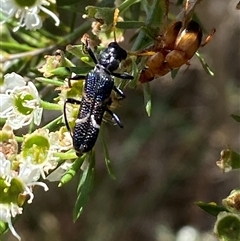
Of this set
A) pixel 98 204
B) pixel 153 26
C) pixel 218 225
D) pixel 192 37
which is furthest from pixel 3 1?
pixel 98 204

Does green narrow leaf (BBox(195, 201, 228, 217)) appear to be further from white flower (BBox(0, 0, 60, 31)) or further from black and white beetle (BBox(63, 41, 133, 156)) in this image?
white flower (BBox(0, 0, 60, 31))

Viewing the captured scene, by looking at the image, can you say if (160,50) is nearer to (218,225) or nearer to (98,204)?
(218,225)

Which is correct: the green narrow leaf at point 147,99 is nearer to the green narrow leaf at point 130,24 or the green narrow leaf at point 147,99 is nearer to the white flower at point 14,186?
the green narrow leaf at point 130,24

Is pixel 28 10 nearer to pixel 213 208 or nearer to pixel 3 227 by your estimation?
pixel 3 227

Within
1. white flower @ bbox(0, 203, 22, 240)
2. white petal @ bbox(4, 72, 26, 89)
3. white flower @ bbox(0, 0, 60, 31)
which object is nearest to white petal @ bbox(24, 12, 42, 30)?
white flower @ bbox(0, 0, 60, 31)

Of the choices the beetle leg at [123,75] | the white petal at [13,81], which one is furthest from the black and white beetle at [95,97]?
the white petal at [13,81]

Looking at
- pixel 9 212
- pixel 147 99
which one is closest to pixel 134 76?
pixel 147 99
